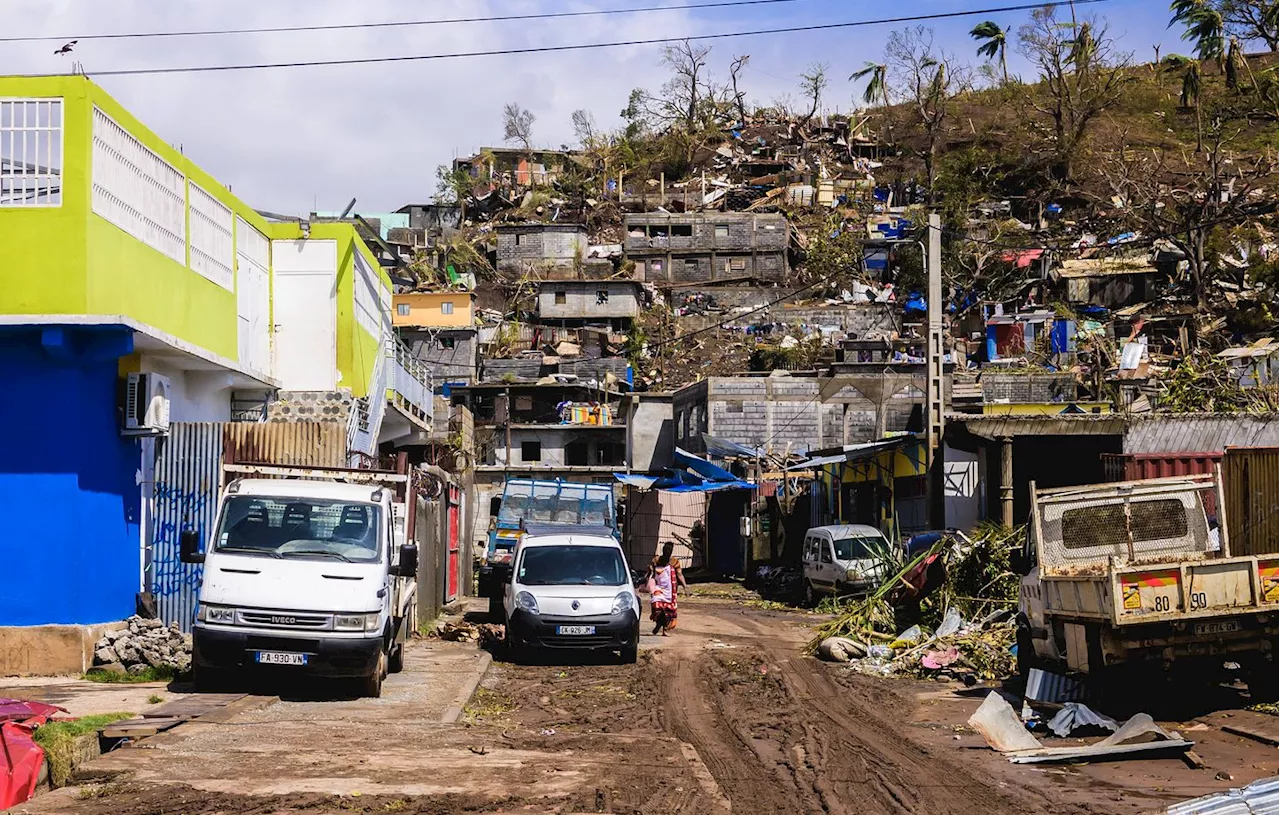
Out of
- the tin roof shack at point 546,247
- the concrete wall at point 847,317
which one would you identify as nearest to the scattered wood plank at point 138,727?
the concrete wall at point 847,317

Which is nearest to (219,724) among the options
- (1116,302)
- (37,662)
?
(37,662)

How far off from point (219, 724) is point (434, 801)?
3397 mm

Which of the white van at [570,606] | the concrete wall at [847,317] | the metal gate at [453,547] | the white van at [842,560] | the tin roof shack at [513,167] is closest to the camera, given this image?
the white van at [570,606]

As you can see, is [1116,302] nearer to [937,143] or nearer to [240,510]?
[937,143]

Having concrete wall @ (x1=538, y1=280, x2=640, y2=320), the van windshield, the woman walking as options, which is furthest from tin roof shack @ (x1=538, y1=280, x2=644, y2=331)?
the woman walking

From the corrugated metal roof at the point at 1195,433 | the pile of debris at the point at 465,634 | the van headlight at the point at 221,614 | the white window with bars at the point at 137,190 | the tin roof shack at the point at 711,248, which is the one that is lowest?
the pile of debris at the point at 465,634

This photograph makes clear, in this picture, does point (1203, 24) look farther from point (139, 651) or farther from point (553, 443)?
point (139, 651)

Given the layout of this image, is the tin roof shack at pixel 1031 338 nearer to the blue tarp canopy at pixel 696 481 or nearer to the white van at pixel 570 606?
the blue tarp canopy at pixel 696 481

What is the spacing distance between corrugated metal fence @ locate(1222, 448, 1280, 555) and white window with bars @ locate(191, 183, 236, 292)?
1483 cm

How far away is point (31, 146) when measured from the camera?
14406mm

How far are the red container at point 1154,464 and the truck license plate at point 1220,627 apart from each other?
1065 cm

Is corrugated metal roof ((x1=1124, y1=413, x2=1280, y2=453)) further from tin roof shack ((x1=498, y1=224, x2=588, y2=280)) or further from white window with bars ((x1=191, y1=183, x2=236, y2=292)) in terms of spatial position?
tin roof shack ((x1=498, y1=224, x2=588, y2=280))

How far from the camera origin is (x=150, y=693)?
43.6 ft

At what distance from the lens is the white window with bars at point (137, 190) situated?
585 inches
